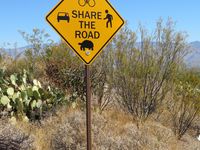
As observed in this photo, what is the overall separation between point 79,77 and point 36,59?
5951 mm

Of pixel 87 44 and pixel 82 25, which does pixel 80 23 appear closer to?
pixel 82 25

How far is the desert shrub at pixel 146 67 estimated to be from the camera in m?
13.5

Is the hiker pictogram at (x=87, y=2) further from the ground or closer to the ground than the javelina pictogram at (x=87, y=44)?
further from the ground

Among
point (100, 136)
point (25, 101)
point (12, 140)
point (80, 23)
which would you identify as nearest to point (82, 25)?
point (80, 23)

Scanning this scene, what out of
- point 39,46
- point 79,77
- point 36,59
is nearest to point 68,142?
point 79,77

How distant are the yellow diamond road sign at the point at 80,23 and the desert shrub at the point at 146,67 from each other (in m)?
5.82

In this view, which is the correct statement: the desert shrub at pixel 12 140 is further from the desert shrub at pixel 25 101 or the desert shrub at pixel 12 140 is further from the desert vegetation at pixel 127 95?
the desert shrub at pixel 25 101

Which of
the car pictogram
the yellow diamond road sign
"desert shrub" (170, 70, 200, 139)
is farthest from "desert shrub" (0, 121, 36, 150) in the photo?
"desert shrub" (170, 70, 200, 139)

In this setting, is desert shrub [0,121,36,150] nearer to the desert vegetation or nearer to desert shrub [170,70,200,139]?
the desert vegetation

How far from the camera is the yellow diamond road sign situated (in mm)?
7539

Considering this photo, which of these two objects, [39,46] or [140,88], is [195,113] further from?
[39,46]

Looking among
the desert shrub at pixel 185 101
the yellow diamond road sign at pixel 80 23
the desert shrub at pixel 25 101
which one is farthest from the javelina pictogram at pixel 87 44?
the desert shrub at pixel 185 101

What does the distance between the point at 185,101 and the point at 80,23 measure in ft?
25.1

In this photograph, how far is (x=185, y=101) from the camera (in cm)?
1438
